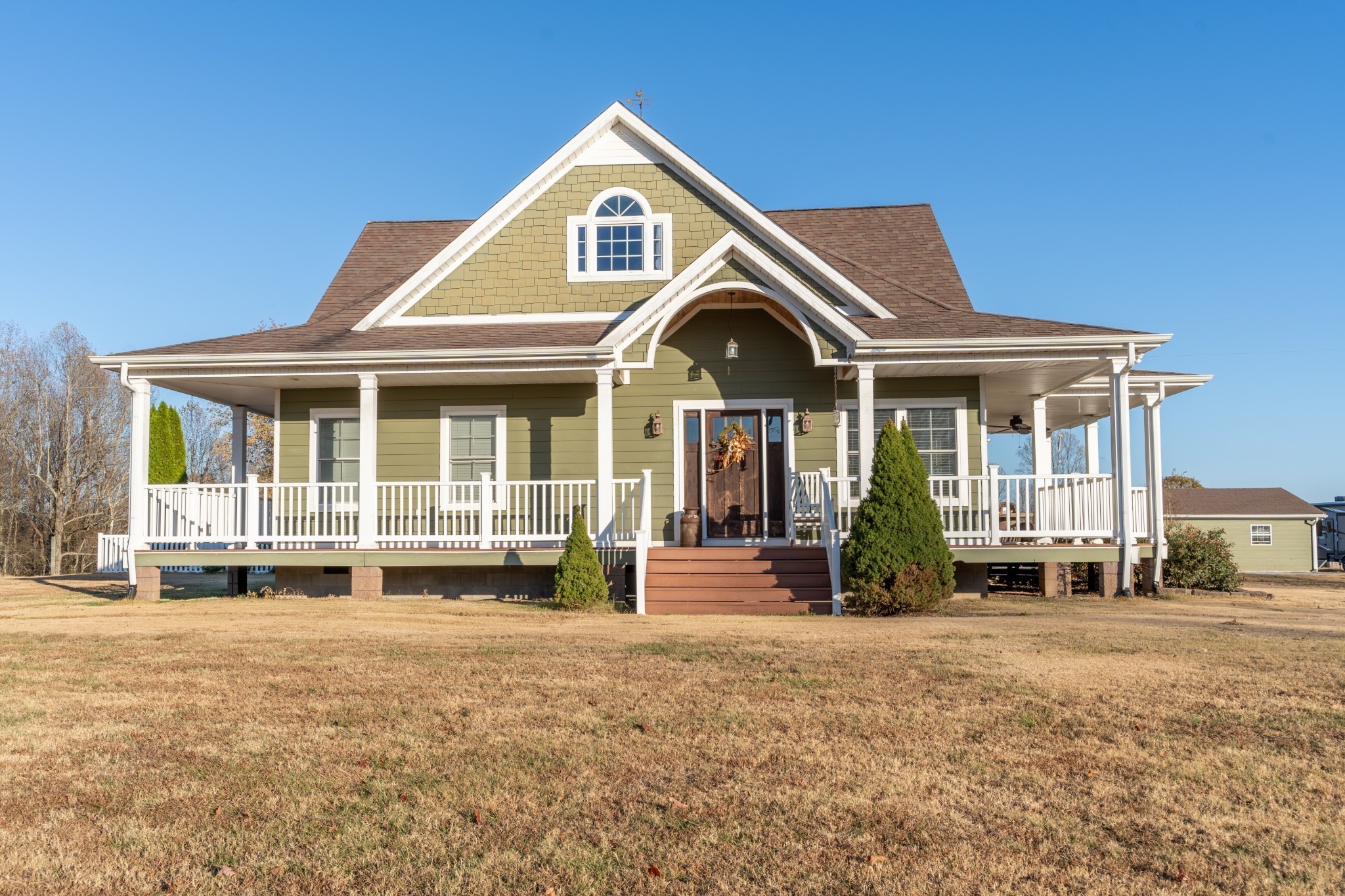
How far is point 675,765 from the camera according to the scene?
521cm

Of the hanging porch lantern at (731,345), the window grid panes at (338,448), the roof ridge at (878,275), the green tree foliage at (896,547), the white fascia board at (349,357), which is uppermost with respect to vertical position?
the roof ridge at (878,275)

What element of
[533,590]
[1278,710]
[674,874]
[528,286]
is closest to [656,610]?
[533,590]

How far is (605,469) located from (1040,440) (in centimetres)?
768

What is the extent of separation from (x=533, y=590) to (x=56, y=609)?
5962mm

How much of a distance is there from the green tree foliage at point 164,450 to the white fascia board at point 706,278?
1689 centimetres

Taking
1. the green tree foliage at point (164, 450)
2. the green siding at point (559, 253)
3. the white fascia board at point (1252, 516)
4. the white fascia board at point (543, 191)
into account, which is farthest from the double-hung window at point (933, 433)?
the white fascia board at point (1252, 516)

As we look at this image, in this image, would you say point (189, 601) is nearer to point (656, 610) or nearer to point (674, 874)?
point (656, 610)

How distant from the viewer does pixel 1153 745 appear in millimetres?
5559

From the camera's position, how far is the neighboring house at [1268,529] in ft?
131

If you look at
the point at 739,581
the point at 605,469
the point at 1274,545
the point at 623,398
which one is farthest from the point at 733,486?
the point at 1274,545

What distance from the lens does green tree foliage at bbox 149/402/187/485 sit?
26234mm

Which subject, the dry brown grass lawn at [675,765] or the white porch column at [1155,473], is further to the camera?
the white porch column at [1155,473]

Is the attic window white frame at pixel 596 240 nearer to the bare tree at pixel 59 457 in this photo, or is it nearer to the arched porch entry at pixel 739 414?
the arched porch entry at pixel 739 414

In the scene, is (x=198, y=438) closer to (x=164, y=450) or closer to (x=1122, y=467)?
(x=164, y=450)
